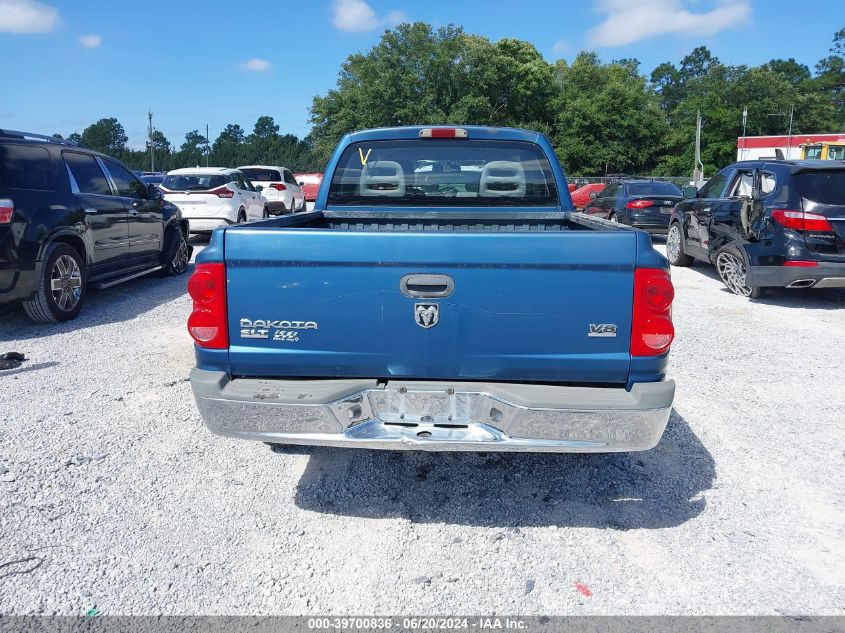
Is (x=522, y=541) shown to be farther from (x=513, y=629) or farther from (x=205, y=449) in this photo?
(x=205, y=449)

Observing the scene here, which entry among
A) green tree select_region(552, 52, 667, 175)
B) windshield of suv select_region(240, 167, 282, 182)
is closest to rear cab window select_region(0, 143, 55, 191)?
windshield of suv select_region(240, 167, 282, 182)

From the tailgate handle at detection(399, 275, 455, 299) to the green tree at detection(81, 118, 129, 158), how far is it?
4594 inches

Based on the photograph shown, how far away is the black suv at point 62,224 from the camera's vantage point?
20.9 feet

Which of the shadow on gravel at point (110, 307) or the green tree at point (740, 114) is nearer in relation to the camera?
the shadow on gravel at point (110, 307)

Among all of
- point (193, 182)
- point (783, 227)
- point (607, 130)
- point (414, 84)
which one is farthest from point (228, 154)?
point (783, 227)

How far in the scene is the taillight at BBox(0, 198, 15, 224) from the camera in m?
6.19

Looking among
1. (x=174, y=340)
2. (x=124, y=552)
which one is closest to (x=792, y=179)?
(x=174, y=340)

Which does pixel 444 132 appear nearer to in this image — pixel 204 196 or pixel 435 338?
pixel 435 338

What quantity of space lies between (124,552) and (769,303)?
26.6 feet

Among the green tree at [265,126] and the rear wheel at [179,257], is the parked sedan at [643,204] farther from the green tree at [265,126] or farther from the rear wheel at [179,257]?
the green tree at [265,126]

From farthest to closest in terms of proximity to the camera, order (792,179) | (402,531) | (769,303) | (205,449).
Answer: (769,303) → (792,179) → (205,449) → (402,531)

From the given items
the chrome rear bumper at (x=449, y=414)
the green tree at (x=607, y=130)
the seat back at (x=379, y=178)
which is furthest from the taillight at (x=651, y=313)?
the green tree at (x=607, y=130)

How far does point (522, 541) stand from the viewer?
10.3 feet

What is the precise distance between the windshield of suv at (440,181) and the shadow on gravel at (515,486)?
1.84 meters
